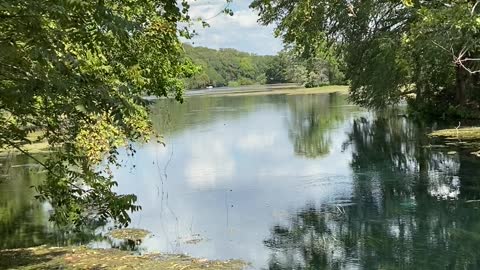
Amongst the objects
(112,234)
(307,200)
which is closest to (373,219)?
(307,200)

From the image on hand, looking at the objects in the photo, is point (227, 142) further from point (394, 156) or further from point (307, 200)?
point (307, 200)

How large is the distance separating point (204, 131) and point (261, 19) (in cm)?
957

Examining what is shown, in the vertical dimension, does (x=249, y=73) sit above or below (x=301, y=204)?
above

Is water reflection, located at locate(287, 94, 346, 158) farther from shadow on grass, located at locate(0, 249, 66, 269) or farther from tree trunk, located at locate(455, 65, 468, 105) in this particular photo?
shadow on grass, located at locate(0, 249, 66, 269)

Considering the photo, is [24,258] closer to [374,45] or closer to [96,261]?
[96,261]

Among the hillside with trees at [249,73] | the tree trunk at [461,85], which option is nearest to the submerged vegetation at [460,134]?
the tree trunk at [461,85]

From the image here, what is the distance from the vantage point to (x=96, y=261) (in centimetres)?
940

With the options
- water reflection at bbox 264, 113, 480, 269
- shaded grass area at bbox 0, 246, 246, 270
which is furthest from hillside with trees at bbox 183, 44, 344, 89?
shaded grass area at bbox 0, 246, 246, 270

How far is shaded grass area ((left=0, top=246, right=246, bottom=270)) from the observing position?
8977 millimetres

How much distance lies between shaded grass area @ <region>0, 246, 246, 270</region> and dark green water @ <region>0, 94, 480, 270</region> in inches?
26.6

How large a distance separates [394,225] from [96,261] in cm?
576

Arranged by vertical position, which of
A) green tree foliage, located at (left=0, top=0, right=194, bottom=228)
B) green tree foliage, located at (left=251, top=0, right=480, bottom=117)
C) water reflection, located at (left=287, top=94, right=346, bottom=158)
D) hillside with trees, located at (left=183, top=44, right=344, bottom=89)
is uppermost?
hillside with trees, located at (left=183, top=44, right=344, bottom=89)

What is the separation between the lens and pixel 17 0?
13.4 feet

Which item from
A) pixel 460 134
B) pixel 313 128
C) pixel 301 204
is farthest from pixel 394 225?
pixel 313 128
